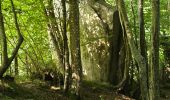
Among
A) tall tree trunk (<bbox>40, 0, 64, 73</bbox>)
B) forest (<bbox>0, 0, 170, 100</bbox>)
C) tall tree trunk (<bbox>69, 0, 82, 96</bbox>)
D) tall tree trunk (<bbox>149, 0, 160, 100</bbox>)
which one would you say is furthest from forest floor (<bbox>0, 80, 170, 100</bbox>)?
tall tree trunk (<bbox>149, 0, 160, 100</bbox>)

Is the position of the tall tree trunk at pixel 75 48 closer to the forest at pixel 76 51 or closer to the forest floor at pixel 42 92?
the forest at pixel 76 51

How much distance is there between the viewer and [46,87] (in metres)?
10.8

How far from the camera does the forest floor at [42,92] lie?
8891mm

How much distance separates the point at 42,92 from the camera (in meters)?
10.0

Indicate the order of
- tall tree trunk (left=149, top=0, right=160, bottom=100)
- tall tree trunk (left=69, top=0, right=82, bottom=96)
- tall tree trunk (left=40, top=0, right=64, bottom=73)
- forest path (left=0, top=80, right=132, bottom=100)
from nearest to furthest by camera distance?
→ tall tree trunk (left=149, top=0, right=160, bottom=100) → forest path (left=0, top=80, right=132, bottom=100) → tall tree trunk (left=69, top=0, right=82, bottom=96) → tall tree trunk (left=40, top=0, right=64, bottom=73)

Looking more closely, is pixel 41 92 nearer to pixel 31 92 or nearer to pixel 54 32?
pixel 31 92

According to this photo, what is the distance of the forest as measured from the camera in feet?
29.3

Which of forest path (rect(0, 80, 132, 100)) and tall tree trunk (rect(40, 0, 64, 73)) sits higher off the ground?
tall tree trunk (rect(40, 0, 64, 73))

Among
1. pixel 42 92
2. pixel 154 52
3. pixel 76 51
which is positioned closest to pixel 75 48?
pixel 76 51

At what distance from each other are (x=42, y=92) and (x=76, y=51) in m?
1.66

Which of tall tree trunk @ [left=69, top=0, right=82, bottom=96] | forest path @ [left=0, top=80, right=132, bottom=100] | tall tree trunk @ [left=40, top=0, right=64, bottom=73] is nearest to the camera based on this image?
forest path @ [left=0, top=80, right=132, bottom=100]

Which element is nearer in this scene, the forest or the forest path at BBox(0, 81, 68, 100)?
the forest path at BBox(0, 81, 68, 100)

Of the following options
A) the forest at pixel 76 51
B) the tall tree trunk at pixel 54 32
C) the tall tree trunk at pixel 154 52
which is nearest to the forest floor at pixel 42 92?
the forest at pixel 76 51

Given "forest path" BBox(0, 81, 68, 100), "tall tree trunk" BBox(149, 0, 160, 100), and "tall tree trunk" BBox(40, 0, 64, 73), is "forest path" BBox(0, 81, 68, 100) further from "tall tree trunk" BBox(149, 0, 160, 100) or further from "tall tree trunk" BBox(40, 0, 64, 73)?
"tall tree trunk" BBox(149, 0, 160, 100)
